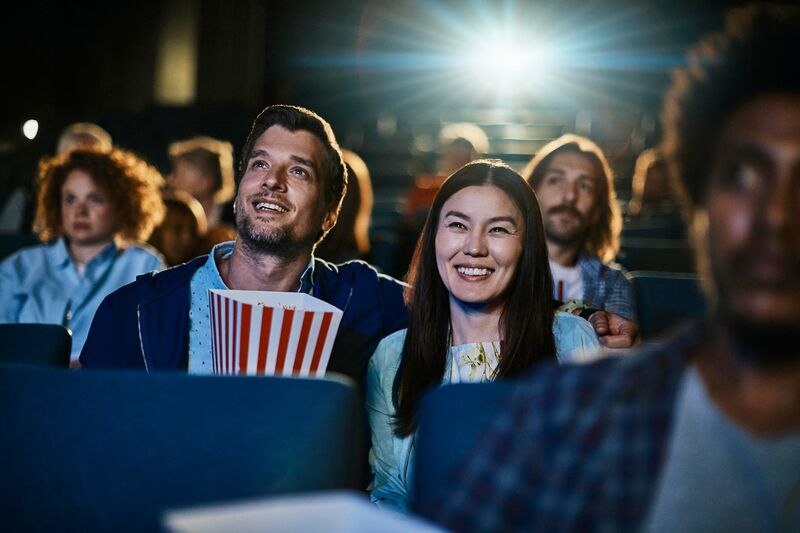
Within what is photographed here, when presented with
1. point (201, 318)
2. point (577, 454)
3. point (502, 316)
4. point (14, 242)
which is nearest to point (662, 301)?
point (502, 316)

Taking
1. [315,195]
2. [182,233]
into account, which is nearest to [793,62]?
[315,195]

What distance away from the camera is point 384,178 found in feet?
36.8

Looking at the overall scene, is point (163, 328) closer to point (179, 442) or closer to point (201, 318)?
point (201, 318)

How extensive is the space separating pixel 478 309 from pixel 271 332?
0.62 meters

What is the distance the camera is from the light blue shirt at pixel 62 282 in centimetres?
300

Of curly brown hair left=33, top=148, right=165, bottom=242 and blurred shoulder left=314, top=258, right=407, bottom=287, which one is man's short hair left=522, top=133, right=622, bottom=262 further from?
curly brown hair left=33, top=148, right=165, bottom=242

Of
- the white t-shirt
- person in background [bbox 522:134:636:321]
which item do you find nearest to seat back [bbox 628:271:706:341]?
person in background [bbox 522:134:636:321]

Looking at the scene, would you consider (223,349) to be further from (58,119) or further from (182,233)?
(58,119)

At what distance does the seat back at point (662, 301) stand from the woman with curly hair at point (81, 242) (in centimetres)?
172

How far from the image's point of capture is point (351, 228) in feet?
12.0

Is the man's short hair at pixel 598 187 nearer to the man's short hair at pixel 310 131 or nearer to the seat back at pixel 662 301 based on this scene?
the seat back at pixel 662 301

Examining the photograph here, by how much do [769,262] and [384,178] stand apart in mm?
10362

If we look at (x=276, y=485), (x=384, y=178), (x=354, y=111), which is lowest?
(x=276, y=485)

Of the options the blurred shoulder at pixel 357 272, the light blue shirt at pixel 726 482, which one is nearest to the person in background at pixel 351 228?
the blurred shoulder at pixel 357 272
